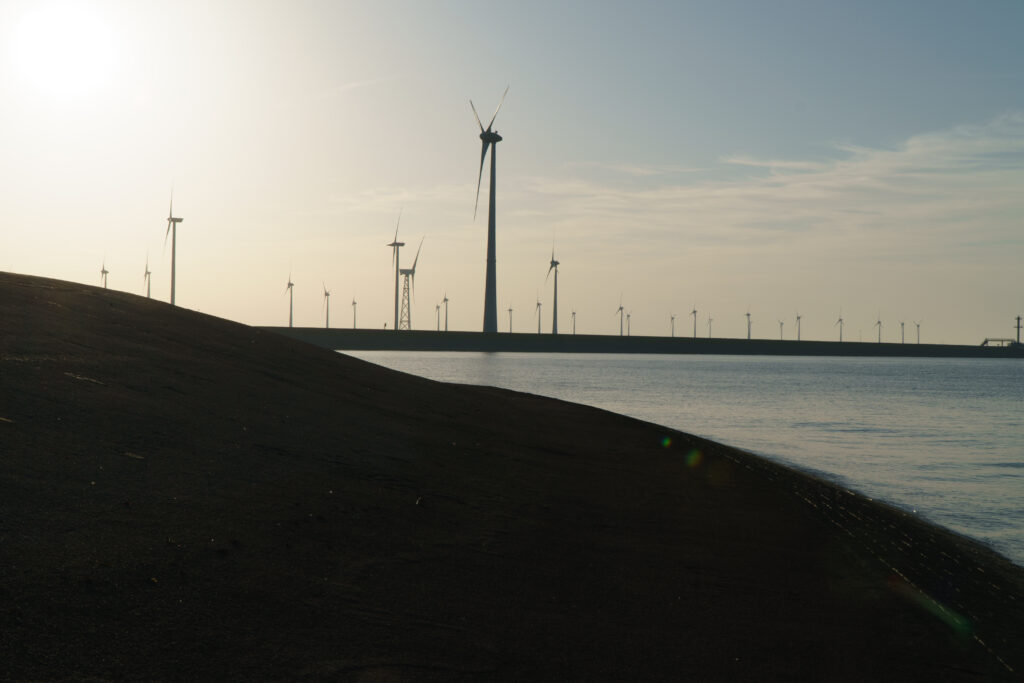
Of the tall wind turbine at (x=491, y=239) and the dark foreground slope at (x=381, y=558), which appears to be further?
the tall wind turbine at (x=491, y=239)

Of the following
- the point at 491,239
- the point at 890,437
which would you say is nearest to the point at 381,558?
the point at 890,437

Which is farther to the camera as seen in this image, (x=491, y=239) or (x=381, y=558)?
(x=491, y=239)

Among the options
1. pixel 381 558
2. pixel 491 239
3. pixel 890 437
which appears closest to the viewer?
pixel 381 558

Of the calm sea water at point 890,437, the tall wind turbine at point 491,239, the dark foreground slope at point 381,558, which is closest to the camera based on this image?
the dark foreground slope at point 381,558

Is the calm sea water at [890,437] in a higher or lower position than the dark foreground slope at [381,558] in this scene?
lower

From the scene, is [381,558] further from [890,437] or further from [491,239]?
[491,239]

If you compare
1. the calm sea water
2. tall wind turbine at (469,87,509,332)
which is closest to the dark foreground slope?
the calm sea water

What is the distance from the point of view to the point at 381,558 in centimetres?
1026

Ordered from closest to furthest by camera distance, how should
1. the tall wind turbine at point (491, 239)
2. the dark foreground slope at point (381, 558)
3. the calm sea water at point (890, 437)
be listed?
the dark foreground slope at point (381, 558), the calm sea water at point (890, 437), the tall wind turbine at point (491, 239)

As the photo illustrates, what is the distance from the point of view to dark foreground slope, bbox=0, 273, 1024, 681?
25.0 ft

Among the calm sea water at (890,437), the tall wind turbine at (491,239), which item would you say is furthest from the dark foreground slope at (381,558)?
the tall wind turbine at (491,239)

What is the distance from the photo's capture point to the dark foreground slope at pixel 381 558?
7605 millimetres

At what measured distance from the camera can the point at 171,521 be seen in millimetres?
9656

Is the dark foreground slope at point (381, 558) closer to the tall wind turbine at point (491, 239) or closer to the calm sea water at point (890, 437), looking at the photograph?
the calm sea water at point (890, 437)
